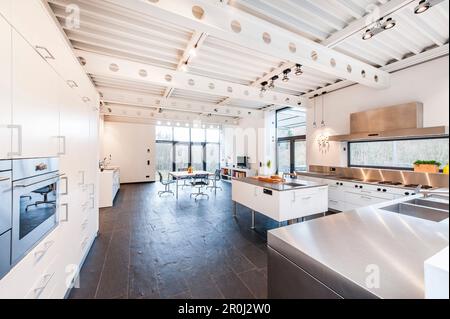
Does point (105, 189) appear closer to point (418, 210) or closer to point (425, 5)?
point (418, 210)

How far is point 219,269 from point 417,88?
430 centimetres

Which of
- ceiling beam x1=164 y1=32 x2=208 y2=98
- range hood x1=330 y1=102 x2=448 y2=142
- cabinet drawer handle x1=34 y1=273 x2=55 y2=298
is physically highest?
ceiling beam x1=164 y1=32 x2=208 y2=98

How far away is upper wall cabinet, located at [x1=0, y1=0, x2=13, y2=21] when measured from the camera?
3.43 feet

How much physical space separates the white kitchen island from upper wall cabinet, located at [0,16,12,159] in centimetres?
274

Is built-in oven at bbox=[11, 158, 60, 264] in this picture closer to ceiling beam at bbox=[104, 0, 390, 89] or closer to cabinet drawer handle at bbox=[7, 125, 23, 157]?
cabinet drawer handle at bbox=[7, 125, 23, 157]

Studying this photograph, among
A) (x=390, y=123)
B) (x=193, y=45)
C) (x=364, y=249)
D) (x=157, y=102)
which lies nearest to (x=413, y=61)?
(x=390, y=123)

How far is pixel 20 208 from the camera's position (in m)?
1.19

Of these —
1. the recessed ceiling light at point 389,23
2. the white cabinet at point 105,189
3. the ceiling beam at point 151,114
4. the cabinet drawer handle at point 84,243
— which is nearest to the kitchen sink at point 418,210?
the recessed ceiling light at point 389,23

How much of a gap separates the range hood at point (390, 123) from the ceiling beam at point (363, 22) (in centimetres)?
157

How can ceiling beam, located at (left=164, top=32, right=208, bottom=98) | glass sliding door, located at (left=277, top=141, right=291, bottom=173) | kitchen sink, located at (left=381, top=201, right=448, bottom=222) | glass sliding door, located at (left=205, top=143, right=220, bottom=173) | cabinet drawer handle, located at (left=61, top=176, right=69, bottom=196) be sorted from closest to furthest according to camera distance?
kitchen sink, located at (left=381, top=201, right=448, bottom=222), cabinet drawer handle, located at (left=61, top=176, right=69, bottom=196), ceiling beam, located at (left=164, top=32, right=208, bottom=98), glass sliding door, located at (left=277, top=141, right=291, bottom=173), glass sliding door, located at (left=205, top=143, right=220, bottom=173)

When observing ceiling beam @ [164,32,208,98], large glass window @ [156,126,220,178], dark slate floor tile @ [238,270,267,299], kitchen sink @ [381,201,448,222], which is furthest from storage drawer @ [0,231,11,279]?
large glass window @ [156,126,220,178]

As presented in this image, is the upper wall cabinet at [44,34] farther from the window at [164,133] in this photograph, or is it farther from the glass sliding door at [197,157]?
A: the glass sliding door at [197,157]

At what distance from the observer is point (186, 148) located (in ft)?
33.0

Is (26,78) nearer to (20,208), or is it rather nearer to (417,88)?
(20,208)
